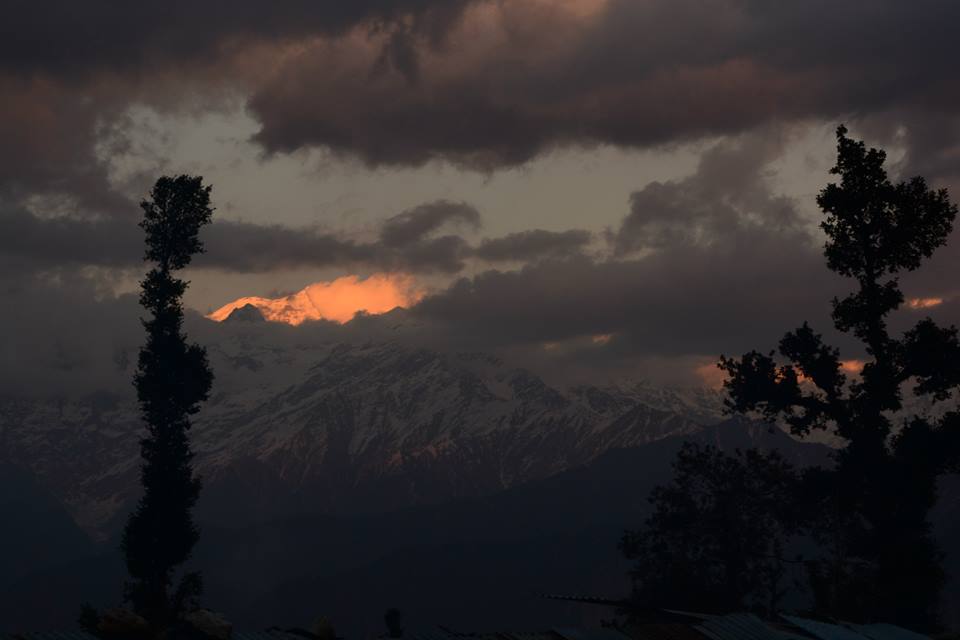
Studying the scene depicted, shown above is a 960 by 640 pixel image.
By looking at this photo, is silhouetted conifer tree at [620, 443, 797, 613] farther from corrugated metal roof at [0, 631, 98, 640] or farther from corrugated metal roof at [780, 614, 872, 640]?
corrugated metal roof at [0, 631, 98, 640]

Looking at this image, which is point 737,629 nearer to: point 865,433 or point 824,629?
point 824,629

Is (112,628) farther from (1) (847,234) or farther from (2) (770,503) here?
(2) (770,503)

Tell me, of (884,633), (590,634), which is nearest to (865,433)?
(884,633)

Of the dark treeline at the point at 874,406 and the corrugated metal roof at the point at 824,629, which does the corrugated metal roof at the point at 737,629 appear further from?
the dark treeline at the point at 874,406

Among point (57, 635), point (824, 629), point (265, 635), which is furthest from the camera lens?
point (824, 629)

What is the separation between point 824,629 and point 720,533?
46608 mm

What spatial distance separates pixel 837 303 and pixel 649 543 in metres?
30.7

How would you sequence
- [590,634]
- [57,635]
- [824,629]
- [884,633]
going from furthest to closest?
[884,633] < [824,629] < [590,634] < [57,635]

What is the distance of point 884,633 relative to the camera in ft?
174

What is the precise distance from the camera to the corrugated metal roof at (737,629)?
46500 millimetres

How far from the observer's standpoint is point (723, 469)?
323 feet

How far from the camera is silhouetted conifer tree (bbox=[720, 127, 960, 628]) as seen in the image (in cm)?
7225

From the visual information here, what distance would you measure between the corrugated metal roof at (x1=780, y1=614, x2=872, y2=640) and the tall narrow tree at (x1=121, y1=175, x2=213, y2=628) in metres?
43.6

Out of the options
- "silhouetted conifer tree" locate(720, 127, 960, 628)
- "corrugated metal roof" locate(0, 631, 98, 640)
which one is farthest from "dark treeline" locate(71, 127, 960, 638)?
"corrugated metal roof" locate(0, 631, 98, 640)
